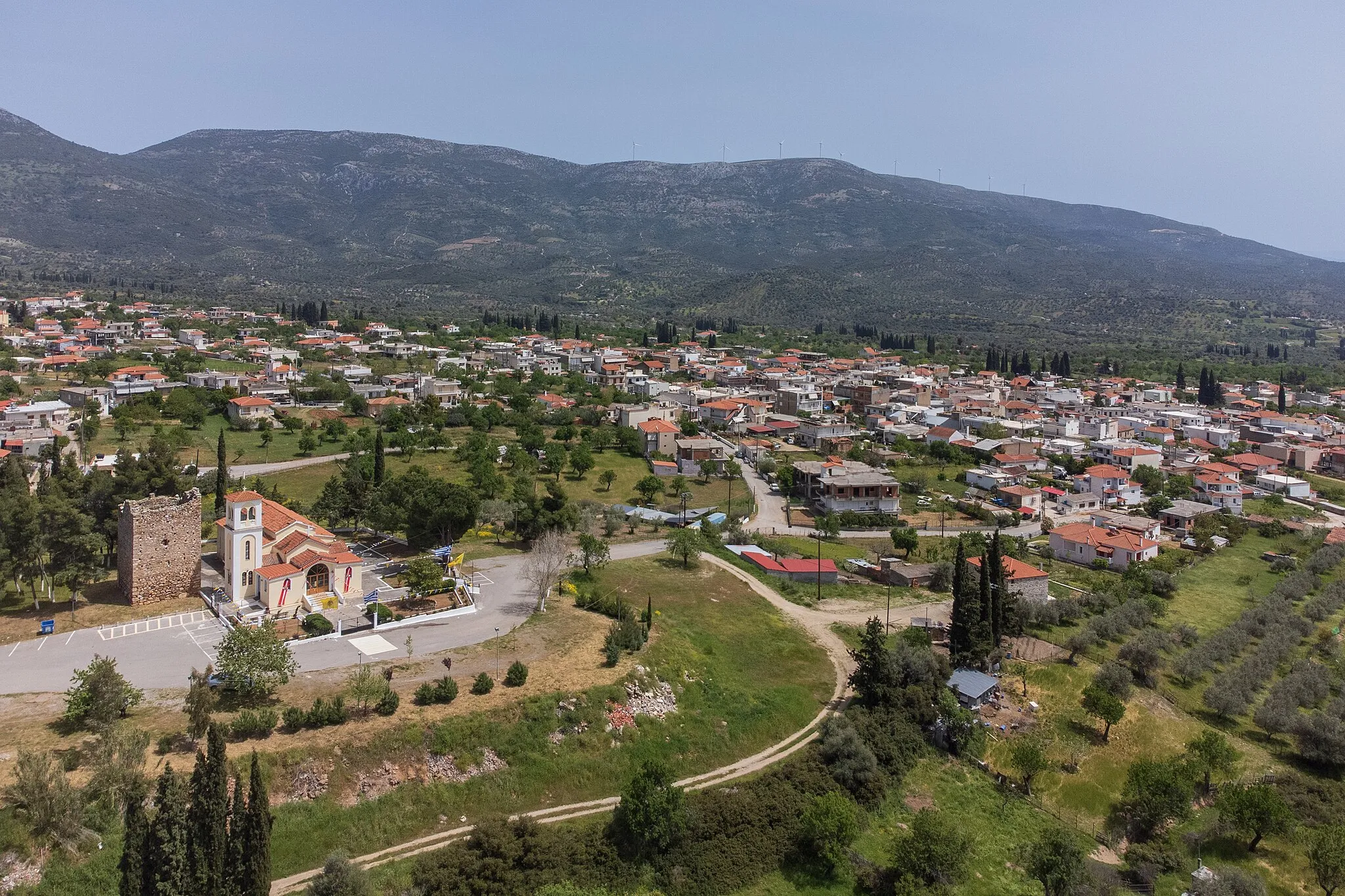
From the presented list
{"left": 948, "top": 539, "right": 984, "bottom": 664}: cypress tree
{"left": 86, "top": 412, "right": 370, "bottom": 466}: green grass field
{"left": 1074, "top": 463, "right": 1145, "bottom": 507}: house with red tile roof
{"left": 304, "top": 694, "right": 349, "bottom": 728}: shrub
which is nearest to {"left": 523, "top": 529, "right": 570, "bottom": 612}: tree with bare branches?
{"left": 304, "top": 694, "right": 349, "bottom": 728}: shrub

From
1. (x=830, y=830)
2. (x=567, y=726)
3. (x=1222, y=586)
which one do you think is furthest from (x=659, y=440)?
(x=830, y=830)

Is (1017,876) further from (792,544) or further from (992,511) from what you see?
(992,511)

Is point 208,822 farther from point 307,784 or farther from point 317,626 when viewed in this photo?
point 317,626

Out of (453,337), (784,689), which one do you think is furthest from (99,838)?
(453,337)

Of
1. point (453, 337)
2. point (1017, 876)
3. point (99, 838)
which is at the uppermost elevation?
point (453, 337)

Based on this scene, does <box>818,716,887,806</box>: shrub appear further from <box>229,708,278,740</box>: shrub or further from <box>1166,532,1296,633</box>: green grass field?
<box>1166,532,1296,633</box>: green grass field

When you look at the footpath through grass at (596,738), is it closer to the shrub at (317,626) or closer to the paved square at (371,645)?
the paved square at (371,645)
